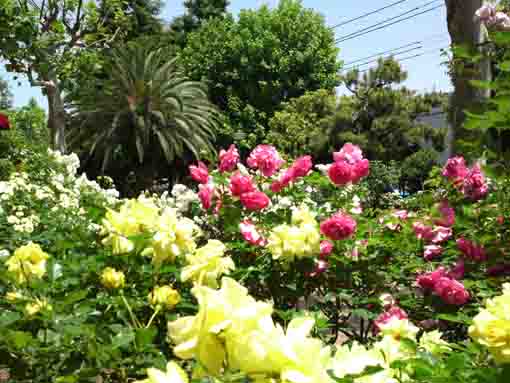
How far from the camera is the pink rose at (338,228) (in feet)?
6.40

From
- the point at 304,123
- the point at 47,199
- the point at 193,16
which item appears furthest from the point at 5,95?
the point at 47,199

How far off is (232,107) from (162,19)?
25.4 ft

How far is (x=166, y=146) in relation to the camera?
780 inches

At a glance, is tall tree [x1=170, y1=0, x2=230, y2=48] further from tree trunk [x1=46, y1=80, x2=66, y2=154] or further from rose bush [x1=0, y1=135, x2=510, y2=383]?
rose bush [x1=0, y1=135, x2=510, y2=383]

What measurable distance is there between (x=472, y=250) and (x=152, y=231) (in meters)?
1.12

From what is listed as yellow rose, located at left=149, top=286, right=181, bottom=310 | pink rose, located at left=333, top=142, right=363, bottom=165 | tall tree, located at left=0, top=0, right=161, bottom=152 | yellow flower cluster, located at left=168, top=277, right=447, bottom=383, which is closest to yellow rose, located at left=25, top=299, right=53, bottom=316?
yellow rose, located at left=149, top=286, right=181, bottom=310

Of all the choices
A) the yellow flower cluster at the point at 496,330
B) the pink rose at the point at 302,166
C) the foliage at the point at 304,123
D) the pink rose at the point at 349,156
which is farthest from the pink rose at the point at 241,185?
the foliage at the point at 304,123

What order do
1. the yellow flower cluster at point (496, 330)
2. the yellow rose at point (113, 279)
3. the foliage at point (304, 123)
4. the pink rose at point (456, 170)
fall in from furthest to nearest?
the foliage at point (304, 123) → the pink rose at point (456, 170) → the yellow rose at point (113, 279) → the yellow flower cluster at point (496, 330)

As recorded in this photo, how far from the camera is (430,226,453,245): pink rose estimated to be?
2.19 m

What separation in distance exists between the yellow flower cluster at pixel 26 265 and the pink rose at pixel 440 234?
4.69 feet

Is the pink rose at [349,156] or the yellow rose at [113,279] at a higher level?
the pink rose at [349,156]

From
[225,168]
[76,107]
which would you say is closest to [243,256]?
[225,168]

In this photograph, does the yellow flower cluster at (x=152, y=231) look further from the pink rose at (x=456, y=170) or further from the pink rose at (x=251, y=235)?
the pink rose at (x=456, y=170)

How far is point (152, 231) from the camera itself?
1551 millimetres
